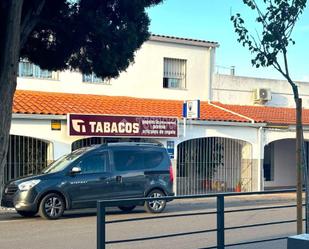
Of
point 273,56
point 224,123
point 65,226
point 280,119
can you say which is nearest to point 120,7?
point 273,56

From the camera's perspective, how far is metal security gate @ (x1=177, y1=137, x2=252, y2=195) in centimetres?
2316

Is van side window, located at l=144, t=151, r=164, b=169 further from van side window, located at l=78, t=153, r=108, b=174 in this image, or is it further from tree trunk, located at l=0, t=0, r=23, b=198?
tree trunk, located at l=0, t=0, r=23, b=198

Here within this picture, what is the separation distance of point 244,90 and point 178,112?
19.3ft

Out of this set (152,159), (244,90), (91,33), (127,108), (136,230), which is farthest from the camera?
(244,90)

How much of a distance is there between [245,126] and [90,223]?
1143 centimetres

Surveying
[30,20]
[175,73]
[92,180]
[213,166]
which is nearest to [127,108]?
[213,166]

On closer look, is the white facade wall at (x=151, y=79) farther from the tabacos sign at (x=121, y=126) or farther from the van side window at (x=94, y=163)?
the van side window at (x=94, y=163)

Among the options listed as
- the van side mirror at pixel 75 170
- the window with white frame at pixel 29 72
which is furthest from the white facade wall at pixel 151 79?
the van side mirror at pixel 75 170

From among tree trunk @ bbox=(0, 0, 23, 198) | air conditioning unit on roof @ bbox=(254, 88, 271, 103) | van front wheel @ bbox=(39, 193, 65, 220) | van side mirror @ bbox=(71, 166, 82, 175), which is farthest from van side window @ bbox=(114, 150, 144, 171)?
air conditioning unit on roof @ bbox=(254, 88, 271, 103)

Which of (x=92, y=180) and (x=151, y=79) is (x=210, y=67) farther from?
(x=92, y=180)

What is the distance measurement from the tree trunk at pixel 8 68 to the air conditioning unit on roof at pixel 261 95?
22965mm

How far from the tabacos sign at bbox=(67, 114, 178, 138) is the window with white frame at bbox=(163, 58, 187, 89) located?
4299 millimetres

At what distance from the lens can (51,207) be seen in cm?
1509

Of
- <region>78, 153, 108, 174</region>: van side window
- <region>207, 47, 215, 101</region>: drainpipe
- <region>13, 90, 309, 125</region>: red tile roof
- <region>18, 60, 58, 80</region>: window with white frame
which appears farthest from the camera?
<region>207, 47, 215, 101</region>: drainpipe
